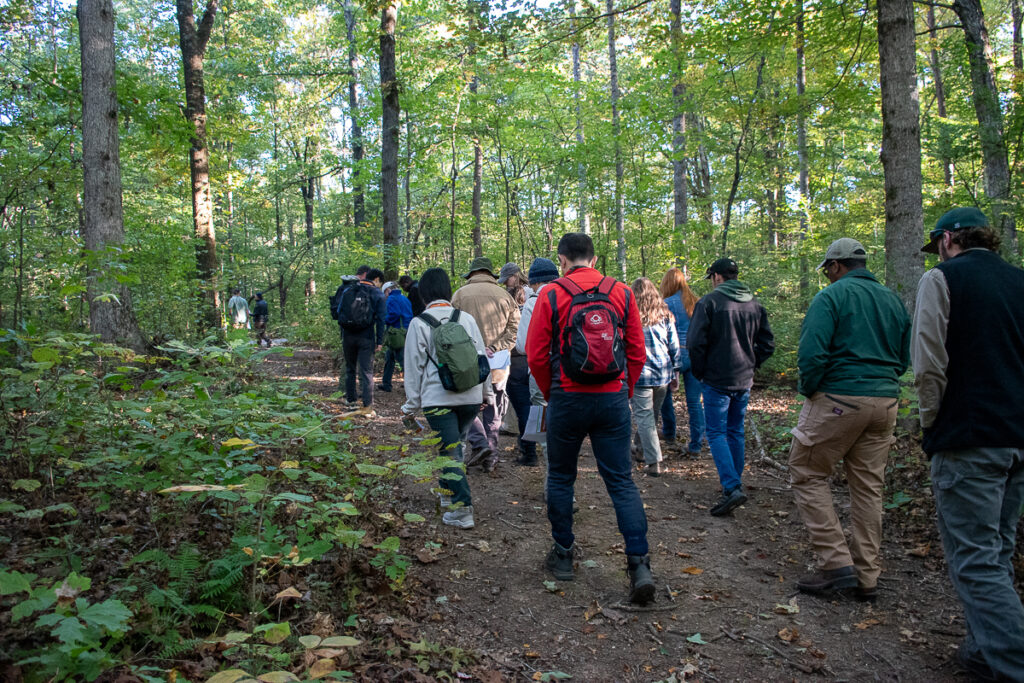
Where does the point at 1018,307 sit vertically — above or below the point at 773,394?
above

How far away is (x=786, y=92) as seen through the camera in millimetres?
13695

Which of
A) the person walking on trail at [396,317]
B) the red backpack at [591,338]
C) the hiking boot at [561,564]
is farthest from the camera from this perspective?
the person walking on trail at [396,317]

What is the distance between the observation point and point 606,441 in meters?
3.95

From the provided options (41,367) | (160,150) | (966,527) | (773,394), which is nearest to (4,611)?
(41,367)

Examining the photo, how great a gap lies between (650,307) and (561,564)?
336 centimetres

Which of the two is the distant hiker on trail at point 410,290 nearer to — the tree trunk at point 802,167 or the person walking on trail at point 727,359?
the person walking on trail at point 727,359

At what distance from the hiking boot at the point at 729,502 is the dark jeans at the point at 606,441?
75.4 inches

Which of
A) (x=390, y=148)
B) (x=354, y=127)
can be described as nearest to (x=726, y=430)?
(x=390, y=148)

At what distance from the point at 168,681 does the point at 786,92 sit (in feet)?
50.3

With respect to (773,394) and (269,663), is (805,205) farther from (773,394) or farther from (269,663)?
(269,663)

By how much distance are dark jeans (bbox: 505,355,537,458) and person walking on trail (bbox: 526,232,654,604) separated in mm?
2929

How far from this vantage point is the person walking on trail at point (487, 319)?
6613 millimetres

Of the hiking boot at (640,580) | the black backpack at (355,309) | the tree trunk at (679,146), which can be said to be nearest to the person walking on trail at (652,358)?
the hiking boot at (640,580)

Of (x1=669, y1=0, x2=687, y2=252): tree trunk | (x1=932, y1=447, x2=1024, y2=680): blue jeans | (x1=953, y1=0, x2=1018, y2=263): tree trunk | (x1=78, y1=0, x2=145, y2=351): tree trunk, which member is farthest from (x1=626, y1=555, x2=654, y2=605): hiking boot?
(x1=669, y1=0, x2=687, y2=252): tree trunk
